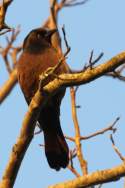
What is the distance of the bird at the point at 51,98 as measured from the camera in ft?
16.2

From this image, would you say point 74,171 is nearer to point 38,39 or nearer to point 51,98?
point 51,98

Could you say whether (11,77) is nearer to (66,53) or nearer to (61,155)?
(61,155)

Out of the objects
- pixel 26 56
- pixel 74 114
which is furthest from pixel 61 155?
pixel 26 56

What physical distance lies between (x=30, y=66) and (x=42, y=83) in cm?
146

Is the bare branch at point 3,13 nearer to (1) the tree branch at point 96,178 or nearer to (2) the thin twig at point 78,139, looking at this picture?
(2) the thin twig at point 78,139

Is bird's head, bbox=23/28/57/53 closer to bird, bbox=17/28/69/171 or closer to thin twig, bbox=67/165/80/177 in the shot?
bird, bbox=17/28/69/171

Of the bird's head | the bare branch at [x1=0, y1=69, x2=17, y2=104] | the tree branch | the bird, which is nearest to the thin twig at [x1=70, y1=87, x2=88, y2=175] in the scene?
the bird

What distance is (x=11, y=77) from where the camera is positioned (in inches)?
332

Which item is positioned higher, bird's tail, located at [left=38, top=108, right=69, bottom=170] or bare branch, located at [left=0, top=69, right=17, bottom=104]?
bird's tail, located at [left=38, top=108, right=69, bottom=170]

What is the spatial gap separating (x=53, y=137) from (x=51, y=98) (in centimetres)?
43

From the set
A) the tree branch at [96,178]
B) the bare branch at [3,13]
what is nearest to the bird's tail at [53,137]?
the bare branch at [3,13]

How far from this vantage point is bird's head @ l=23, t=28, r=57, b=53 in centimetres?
577

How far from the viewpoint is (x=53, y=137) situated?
5.13 m

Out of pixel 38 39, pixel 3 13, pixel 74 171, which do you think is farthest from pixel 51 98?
pixel 38 39
